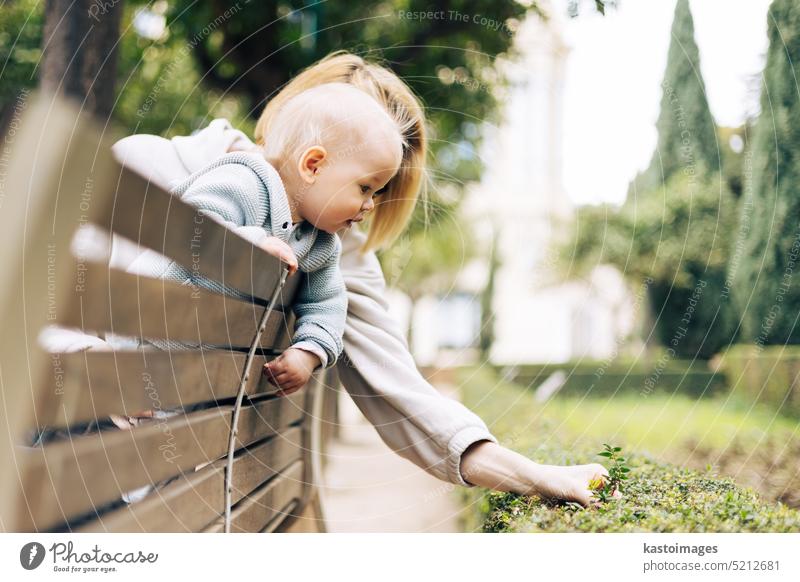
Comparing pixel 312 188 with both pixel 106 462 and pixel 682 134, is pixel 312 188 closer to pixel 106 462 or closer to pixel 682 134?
pixel 106 462

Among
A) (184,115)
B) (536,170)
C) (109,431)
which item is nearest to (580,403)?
(536,170)

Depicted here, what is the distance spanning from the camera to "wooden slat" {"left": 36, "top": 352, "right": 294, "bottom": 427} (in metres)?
0.90

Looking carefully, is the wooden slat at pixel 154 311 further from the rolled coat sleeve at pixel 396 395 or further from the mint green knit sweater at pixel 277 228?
the rolled coat sleeve at pixel 396 395

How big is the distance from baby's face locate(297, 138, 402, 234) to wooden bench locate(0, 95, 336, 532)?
0.30 metres

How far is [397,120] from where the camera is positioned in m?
1.90

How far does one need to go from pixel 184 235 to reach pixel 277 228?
1.73 ft

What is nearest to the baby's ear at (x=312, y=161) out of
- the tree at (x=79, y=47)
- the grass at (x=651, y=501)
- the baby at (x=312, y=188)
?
the baby at (x=312, y=188)

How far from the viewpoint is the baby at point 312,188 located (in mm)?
1541

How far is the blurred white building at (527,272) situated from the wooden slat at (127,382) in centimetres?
357

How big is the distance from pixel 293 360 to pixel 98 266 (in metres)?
0.72

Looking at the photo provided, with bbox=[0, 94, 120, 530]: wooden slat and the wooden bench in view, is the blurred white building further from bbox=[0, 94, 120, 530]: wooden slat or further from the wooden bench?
bbox=[0, 94, 120, 530]: wooden slat

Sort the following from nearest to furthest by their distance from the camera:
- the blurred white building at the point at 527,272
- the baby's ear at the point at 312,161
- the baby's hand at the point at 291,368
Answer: the baby's hand at the point at 291,368, the baby's ear at the point at 312,161, the blurred white building at the point at 527,272
